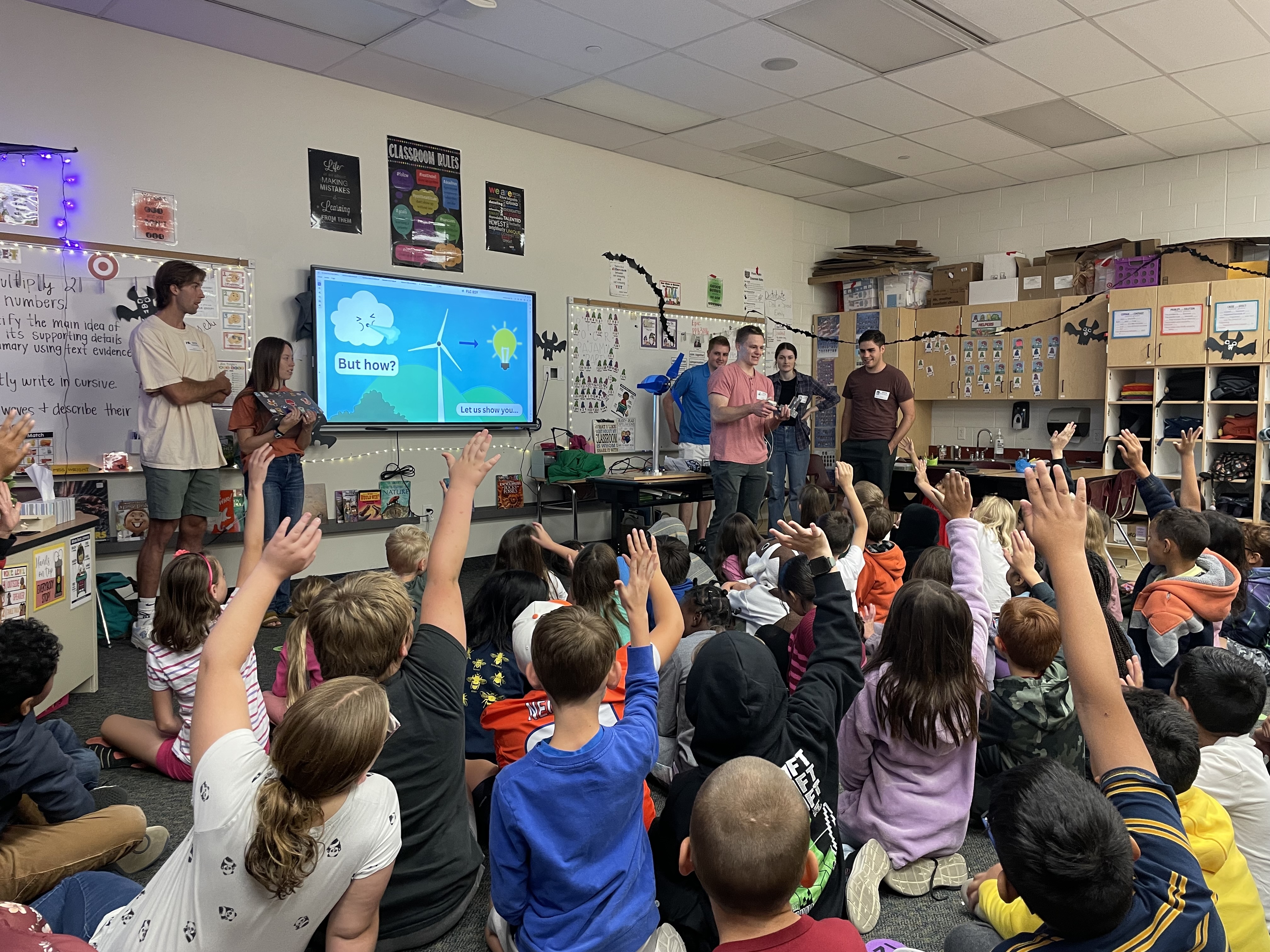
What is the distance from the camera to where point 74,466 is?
4328mm

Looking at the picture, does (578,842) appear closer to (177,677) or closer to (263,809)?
(263,809)

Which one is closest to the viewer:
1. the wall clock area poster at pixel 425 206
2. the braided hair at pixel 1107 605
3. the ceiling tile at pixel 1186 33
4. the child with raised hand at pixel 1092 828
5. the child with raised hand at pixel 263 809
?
the child with raised hand at pixel 1092 828

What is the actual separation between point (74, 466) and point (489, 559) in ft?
8.67

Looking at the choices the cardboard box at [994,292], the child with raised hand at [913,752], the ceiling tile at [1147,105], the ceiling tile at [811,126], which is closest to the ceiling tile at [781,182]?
the ceiling tile at [811,126]

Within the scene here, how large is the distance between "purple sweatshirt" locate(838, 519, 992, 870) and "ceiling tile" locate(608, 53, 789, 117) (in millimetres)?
4102

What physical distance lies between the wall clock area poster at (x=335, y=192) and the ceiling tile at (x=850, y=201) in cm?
459

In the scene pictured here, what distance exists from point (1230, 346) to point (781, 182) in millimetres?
3777

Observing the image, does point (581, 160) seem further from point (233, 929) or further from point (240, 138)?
point (233, 929)

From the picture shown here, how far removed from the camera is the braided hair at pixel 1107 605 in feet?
7.75

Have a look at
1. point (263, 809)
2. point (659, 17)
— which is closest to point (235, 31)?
point (659, 17)

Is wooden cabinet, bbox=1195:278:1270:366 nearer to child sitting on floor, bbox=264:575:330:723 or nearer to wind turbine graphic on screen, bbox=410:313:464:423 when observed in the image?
wind turbine graphic on screen, bbox=410:313:464:423

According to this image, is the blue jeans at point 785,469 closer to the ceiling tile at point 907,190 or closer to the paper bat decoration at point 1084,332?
the paper bat decoration at point 1084,332

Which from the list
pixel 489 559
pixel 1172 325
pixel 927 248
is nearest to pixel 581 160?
pixel 489 559

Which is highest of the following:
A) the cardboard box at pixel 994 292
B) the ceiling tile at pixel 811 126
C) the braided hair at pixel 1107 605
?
the ceiling tile at pixel 811 126
